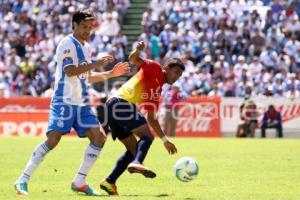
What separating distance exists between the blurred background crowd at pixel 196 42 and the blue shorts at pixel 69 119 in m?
20.2

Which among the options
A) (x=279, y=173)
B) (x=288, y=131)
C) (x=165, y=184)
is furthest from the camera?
(x=288, y=131)

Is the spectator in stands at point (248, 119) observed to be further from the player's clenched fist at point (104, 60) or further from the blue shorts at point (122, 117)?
the player's clenched fist at point (104, 60)

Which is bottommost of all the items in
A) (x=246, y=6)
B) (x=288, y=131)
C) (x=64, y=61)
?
(x=288, y=131)

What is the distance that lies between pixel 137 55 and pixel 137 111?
89 centimetres

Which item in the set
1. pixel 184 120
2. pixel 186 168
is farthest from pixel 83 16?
pixel 184 120

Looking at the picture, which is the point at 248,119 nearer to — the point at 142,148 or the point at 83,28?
the point at 142,148

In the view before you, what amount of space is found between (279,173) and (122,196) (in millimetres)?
4872

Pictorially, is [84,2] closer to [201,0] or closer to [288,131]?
[201,0]

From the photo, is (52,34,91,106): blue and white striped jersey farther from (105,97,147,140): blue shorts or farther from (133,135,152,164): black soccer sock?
(133,135,152,164): black soccer sock

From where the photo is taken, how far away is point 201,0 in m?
36.6

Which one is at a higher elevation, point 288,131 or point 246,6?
point 246,6

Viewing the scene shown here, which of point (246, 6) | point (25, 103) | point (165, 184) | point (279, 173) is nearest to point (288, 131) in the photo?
point (246, 6)

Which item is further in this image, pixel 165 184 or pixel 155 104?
pixel 165 184

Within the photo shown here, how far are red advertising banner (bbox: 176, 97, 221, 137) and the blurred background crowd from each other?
115 centimetres
